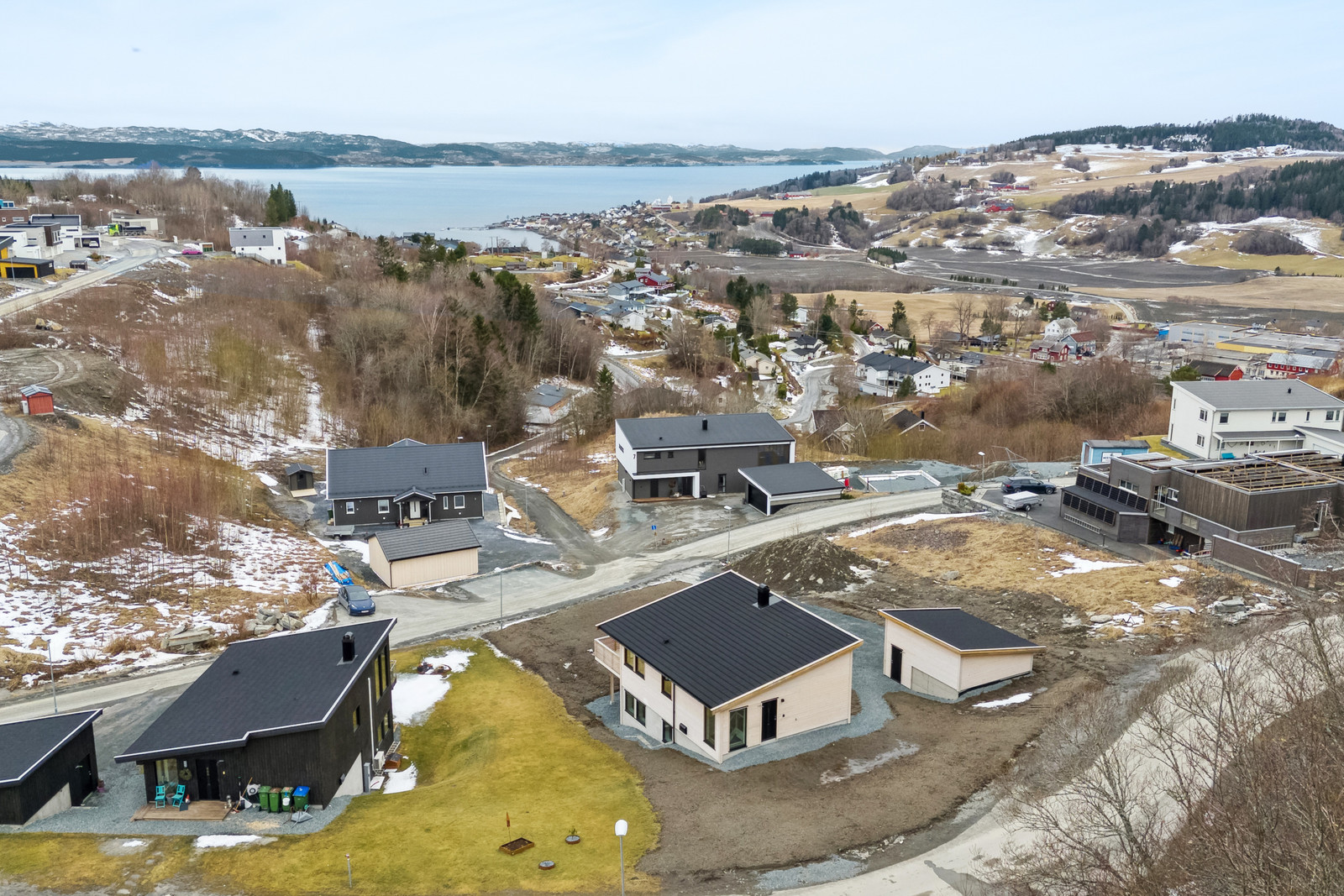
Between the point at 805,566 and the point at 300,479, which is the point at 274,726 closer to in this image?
the point at 805,566

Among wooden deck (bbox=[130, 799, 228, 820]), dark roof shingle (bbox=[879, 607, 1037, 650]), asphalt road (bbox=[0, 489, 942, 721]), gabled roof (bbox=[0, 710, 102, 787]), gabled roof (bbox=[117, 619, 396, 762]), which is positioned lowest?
asphalt road (bbox=[0, 489, 942, 721])

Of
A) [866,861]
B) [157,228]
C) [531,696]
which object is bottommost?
[531,696]

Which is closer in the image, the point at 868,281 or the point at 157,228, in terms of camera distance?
the point at 157,228

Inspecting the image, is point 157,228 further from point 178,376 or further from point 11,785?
point 11,785

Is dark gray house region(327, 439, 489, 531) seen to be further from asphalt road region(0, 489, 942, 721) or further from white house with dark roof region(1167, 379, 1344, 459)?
white house with dark roof region(1167, 379, 1344, 459)

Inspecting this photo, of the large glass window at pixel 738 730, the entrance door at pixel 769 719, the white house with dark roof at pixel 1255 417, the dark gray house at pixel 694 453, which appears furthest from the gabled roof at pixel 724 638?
the white house with dark roof at pixel 1255 417

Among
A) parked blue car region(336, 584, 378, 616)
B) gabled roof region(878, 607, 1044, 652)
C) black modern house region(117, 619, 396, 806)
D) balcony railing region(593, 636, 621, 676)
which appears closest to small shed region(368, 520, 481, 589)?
parked blue car region(336, 584, 378, 616)

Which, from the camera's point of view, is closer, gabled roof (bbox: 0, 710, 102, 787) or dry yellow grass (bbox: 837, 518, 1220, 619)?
gabled roof (bbox: 0, 710, 102, 787)

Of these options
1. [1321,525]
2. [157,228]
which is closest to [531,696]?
[1321,525]
